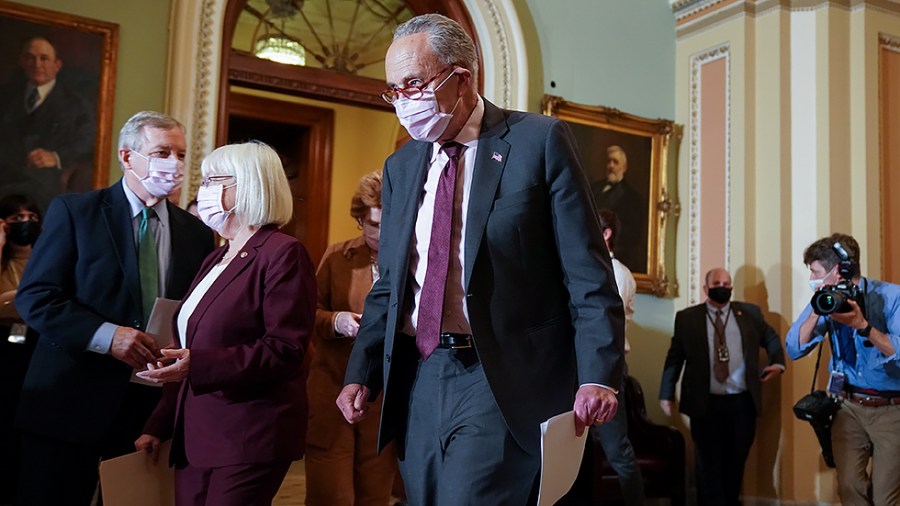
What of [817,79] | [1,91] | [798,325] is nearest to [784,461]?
[798,325]

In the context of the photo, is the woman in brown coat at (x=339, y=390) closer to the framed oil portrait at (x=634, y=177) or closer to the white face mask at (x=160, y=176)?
the white face mask at (x=160, y=176)

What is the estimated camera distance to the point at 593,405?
2.30 metres

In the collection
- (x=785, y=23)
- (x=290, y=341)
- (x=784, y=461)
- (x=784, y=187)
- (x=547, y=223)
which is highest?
(x=785, y=23)

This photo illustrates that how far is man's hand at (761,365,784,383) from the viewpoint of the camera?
7.04 metres

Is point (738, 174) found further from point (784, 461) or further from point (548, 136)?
point (548, 136)

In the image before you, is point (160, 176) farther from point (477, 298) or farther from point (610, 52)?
point (610, 52)

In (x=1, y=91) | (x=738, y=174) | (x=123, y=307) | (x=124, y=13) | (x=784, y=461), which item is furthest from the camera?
(x=738, y=174)

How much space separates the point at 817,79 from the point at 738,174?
936 mm

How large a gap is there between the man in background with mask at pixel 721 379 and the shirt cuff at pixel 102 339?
4.87m

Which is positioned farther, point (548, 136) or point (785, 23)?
point (785, 23)

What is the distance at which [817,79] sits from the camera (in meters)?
7.50

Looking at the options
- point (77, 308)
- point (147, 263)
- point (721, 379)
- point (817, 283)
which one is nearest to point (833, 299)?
point (817, 283)

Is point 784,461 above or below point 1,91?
below

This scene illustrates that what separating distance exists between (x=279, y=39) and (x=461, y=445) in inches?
201
